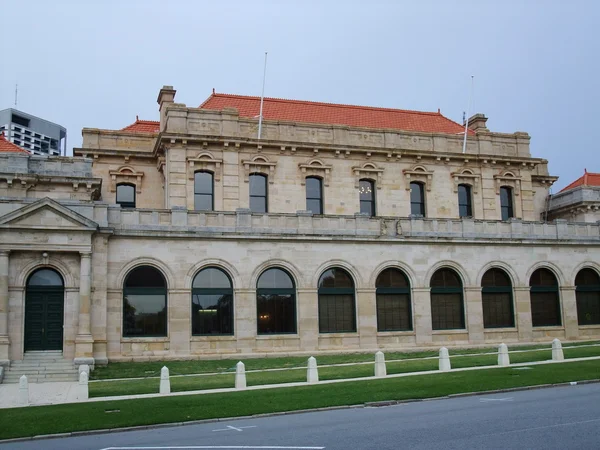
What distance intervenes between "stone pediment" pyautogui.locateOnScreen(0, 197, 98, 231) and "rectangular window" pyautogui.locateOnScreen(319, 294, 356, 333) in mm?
12465

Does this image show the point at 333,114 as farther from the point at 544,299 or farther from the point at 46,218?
the point at 46,218

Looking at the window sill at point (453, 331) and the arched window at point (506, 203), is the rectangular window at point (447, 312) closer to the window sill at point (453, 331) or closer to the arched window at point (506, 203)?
the window sill at point (453, 331)

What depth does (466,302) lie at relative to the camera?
38.5 m

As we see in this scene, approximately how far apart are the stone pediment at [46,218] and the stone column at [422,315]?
17395 mm

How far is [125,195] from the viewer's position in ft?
143

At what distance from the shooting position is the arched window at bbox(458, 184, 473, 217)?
45.4 m

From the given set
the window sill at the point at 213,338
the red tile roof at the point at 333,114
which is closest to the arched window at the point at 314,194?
the red tile roof at the point at 333,114

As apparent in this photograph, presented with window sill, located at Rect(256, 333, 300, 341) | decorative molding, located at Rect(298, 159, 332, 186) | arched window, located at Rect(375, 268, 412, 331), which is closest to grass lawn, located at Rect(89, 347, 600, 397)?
window sill, located at Rect(256, 333, 300, 341)

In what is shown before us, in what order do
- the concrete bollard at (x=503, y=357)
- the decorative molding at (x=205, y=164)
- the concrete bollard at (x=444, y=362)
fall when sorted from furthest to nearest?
the decorative molding at (x=205, y=164)
the concrete bollard at (x=503, y=357)
the concrete bollard at (x=444, y=362)

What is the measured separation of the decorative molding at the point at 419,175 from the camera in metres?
43.6

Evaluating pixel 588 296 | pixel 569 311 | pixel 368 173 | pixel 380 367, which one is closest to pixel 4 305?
pixel 380 367

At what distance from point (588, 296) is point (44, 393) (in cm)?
3173

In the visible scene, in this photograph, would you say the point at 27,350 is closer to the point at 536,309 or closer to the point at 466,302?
the point at 466,302

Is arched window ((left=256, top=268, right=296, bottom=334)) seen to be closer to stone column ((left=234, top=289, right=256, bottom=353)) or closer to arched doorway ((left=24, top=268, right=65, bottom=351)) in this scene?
stone column ((left=234, top=289, right=256, bottom=353))
